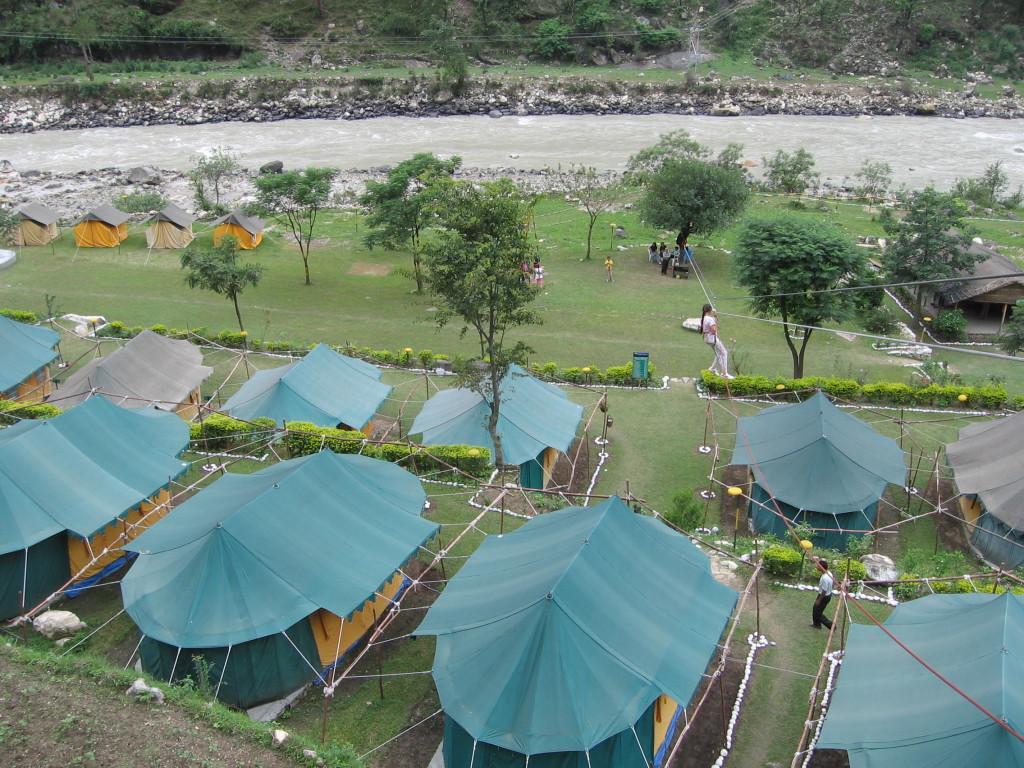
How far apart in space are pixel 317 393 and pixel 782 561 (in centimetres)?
1139

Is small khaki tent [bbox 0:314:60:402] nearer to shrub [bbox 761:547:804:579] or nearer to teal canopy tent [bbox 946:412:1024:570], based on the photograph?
shrub [bbox 761:547:804:579]

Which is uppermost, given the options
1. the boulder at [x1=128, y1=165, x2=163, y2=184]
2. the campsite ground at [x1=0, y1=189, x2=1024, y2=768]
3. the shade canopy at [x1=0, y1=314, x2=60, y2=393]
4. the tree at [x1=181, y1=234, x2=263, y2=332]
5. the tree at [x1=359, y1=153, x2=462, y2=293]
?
the tree at [x1=359, y1=153, x2=462, y2=293]

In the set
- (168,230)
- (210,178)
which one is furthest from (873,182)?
(168,230)

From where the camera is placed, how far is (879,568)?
15.5 meters

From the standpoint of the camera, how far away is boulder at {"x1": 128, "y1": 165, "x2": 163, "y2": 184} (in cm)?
4666

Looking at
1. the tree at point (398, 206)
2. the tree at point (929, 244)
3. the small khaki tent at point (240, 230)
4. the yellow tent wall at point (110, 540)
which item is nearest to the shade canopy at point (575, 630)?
the yellow tent wall at point (110, 540)

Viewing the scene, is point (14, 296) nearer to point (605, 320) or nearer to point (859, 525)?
point (605, 320)

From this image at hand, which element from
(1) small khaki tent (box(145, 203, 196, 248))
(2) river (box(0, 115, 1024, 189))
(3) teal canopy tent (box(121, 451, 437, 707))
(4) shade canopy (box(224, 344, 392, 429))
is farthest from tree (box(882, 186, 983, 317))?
(1) small khaki tent (box(145, 203, 196, 248))

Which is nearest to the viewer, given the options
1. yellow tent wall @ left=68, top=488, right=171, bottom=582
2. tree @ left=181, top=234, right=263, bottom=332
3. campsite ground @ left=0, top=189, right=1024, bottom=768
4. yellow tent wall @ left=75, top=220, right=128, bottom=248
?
campsite ground @ left=0, top=189, right=1024, bottom=768

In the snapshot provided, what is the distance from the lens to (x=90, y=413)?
1702cm

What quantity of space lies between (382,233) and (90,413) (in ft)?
48.4

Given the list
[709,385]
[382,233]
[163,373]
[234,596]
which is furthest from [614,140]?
[234,596]

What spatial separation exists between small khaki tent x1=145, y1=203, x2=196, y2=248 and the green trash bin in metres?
21.7

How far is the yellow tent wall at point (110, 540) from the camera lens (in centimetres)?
1508
